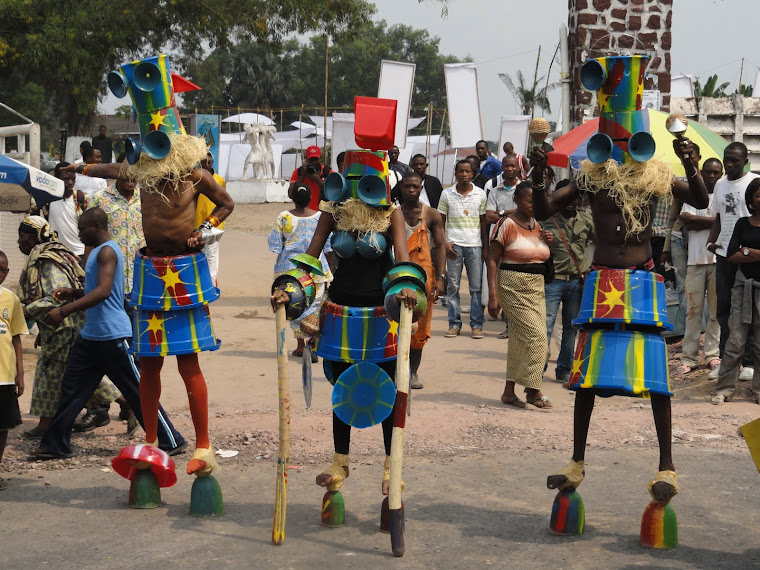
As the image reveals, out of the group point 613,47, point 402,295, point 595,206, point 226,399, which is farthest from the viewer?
point 613,47

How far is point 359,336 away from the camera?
4.89m

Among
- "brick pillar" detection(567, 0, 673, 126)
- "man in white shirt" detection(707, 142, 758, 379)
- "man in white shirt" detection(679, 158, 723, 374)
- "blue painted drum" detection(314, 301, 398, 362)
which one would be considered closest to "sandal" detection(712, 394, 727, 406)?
"man in white shirt" detection(707, 142, 758, 379)

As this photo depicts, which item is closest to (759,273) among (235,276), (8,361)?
(8,361)

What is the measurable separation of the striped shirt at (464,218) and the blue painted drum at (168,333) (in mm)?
6302

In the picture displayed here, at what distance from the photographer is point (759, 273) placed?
7602 mm

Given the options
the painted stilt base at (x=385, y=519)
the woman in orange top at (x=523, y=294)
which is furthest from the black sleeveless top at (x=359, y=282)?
the woman in orange top at (x=523, y=294)

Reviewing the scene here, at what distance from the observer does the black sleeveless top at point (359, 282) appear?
4.98 m

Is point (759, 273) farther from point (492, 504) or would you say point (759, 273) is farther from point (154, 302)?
point (154, 302)

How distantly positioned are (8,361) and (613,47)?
865cm

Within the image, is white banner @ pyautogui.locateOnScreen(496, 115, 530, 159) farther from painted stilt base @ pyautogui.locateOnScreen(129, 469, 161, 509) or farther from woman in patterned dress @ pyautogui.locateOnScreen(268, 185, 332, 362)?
painted stilt base @ pyautogui.locateOnScreen(129, 469, 161, 509)

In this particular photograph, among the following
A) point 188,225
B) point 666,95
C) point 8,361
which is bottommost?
point 8,361

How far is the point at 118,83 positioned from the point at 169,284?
1.14 metres

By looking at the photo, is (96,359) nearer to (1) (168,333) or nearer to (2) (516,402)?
(1) (168,333)

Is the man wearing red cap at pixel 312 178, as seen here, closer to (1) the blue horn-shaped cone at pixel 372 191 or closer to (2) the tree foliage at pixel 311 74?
(1) the blue horn-shaped cone at pixel 372 191
